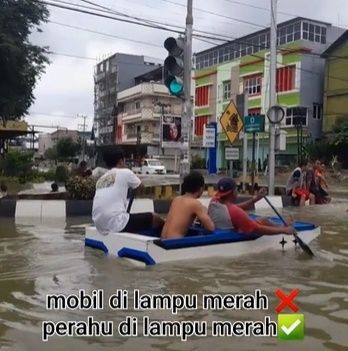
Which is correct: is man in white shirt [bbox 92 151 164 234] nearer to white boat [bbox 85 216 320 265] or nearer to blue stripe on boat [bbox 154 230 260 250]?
white boat [bbox 85 216 320 265]

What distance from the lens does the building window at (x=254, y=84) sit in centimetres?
4841

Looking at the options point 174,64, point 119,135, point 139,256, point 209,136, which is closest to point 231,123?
point 209,136

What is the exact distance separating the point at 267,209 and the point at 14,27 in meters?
15.0

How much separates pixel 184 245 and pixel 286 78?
40.3 m

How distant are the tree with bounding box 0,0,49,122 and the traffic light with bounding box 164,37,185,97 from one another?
42.9 feet

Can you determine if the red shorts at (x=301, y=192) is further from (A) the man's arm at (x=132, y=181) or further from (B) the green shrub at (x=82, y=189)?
(A) the man's arm at (x=132, y=181)

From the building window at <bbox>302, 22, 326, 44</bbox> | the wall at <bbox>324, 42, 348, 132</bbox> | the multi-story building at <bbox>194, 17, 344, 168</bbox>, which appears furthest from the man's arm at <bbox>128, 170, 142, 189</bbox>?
the building window at <bbox>302, 22, 326, 44</bbox>

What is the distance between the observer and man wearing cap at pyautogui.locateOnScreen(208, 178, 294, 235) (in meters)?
7.31

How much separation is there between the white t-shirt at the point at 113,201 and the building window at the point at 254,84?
139 ft

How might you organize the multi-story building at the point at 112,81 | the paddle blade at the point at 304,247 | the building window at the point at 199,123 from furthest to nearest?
the multi-story building at the point at 112,81 < the building window at the point at 199,123 < the paddle blade at the point at 304,247

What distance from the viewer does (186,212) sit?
22.7 feet

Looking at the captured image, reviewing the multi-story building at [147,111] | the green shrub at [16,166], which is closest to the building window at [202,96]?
the multi-story building at [147,111]

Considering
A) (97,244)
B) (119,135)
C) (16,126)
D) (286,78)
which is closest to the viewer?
(97,244)

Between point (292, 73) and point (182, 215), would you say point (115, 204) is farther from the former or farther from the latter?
point (292, 73)
